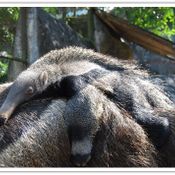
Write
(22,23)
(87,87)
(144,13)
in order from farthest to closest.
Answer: (144,13), (22,23), (87,87)

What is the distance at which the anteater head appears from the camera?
8.16 ft

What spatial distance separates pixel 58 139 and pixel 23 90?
35cm

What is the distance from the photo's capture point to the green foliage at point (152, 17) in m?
5.55

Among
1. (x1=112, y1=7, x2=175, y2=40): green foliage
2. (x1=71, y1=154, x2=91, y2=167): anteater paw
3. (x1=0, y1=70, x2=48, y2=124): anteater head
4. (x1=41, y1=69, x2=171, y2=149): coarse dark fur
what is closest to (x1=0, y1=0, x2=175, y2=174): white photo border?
(x1=71, y1=154, x2=91, y2=167): anteater paw

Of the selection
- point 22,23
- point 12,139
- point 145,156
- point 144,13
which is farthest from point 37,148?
point 144,13

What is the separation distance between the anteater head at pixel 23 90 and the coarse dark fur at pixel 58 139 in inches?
2.0

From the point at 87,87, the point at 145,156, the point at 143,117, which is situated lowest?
the point at 145,156

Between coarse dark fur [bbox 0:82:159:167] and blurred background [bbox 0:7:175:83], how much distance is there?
4.43 feet

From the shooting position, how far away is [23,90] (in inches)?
105

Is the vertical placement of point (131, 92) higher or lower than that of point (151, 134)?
higher

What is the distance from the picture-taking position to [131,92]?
8.84 ft

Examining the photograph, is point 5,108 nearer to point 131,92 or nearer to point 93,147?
point 93,147

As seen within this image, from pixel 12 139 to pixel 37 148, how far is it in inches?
4.8

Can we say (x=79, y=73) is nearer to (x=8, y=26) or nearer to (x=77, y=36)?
(x=8, y=26)
